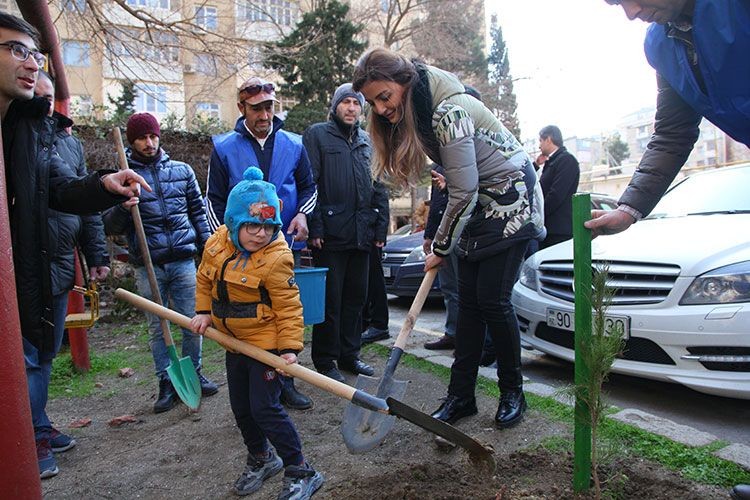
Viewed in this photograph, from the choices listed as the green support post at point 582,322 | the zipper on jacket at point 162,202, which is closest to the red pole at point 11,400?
the green support post at point 582,322

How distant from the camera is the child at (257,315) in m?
2.60

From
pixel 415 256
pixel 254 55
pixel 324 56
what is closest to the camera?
pixel 415 256

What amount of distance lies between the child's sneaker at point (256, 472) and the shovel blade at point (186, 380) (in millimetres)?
1031

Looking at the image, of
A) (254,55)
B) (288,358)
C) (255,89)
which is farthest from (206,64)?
(288,358)

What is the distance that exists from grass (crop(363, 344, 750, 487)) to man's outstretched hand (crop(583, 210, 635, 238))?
79 cm

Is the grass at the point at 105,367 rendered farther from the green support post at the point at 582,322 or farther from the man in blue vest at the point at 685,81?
the man in blue vest at the point at 685,81

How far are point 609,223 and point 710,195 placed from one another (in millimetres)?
3014

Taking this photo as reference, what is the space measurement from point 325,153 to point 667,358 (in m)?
2.75

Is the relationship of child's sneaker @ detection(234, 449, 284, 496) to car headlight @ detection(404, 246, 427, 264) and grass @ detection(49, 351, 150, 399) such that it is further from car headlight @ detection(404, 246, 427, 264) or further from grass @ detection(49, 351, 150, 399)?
car headlight @ detection(404, 246, 427, 264)

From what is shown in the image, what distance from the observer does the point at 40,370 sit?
Answer: 2.97 m

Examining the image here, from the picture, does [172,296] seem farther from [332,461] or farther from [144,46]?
[144,46]

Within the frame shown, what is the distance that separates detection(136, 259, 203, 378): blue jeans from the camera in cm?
406

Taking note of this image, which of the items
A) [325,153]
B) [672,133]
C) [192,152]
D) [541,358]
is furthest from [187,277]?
[192,152]

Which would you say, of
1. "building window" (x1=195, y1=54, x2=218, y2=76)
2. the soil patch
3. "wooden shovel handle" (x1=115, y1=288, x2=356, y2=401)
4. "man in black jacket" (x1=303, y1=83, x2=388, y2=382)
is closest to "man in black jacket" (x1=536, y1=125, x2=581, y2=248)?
"man in black jacket" (x1=303, y1=83, x2=388, y2=382)
